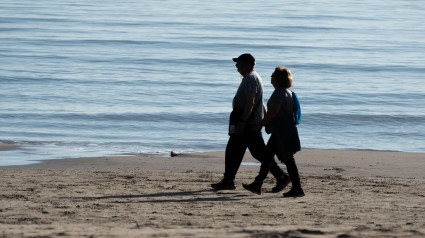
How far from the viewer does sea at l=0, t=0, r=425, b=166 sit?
1424 cm

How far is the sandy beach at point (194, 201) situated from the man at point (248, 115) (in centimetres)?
45

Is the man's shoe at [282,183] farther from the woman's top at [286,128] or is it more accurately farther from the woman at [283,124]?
the woman's top at [286,128]

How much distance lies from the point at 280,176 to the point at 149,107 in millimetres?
9847

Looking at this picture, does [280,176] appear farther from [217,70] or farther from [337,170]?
[217,70]

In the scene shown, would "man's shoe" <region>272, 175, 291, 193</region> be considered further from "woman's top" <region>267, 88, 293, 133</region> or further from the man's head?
the man's head

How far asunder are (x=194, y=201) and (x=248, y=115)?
1051mm

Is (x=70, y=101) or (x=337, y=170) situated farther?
(x=70, y=101)

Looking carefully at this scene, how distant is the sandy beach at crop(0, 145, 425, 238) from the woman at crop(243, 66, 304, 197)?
14.5 inches

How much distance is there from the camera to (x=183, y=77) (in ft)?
77.6

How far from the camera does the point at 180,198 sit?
7.91m

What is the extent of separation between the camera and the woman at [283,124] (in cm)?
780

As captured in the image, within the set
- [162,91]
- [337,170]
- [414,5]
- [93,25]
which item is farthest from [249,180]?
[414,5]

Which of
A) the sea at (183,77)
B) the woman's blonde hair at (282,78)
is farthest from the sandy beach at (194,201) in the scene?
the sea at (183,77)

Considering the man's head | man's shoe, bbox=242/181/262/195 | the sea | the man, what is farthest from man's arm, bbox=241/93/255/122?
the sea
